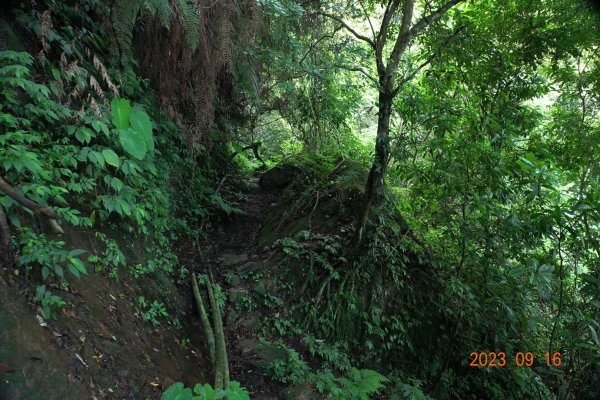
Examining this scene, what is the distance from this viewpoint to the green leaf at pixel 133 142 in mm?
3119

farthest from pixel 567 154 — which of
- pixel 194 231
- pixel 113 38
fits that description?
pixel 113 38

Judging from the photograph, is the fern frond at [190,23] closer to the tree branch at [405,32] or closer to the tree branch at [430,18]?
the tree branch at [405,32]

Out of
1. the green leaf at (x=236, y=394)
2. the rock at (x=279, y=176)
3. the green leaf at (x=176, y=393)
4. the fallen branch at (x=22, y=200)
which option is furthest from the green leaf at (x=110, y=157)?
the rock at (x=279, y=176)

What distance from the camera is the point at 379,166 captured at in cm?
485

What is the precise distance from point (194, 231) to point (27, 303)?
3.53 m

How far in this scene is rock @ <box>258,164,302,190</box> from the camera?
786cm

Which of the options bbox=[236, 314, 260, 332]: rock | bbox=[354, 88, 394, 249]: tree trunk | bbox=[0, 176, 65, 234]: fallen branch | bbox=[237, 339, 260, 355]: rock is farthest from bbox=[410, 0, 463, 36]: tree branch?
bbox=[0, 176, 65, 234]: fallen branch

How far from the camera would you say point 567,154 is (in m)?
5.16

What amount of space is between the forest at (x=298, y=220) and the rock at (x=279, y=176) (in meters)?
1.15

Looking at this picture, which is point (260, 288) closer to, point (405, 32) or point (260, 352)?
point (260, 352)

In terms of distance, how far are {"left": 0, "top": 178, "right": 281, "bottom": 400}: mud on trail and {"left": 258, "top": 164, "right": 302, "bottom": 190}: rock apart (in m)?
3.47

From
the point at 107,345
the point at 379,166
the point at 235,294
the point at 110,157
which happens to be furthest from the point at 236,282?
the point at 110,157

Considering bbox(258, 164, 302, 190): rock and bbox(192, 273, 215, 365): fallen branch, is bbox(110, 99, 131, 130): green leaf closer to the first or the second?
bbox(192, 273, 215, 365): fallen branch

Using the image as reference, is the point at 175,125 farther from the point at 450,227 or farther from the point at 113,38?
the point at 450,227
